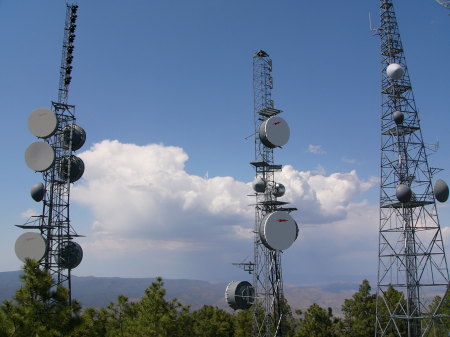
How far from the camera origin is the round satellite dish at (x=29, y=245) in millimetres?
37031

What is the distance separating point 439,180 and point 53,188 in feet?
120

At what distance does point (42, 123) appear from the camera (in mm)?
39750

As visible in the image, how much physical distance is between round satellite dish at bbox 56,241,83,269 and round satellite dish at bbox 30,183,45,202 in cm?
498

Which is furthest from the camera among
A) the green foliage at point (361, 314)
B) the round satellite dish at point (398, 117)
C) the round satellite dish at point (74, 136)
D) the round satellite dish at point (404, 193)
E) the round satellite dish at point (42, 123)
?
the green foliage at point (361, 314)

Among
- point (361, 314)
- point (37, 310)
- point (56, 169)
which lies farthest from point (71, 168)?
point (361, 314)

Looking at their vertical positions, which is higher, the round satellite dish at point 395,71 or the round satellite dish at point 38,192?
the round satellite dish at point 395,71

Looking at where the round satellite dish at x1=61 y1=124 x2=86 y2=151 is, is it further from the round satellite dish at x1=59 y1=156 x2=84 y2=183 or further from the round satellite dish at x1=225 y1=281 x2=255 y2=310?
the round satellite dish at x1=225 y1=281 x2=255 y2=310

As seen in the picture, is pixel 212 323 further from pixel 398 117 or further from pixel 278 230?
pixel 398 117

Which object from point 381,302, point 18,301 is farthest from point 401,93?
point 18,301

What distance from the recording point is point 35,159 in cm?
3919

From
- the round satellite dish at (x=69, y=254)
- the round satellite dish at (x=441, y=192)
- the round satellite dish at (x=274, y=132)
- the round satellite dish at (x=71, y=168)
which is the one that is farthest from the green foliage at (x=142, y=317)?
the round satellite dish at (x=274, y=132)

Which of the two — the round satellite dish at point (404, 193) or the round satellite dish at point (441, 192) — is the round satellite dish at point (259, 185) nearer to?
the round satellite dish at point (404, 193)

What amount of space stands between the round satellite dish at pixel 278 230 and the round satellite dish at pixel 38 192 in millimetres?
21024

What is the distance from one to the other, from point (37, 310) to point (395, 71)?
3694 centimetres
